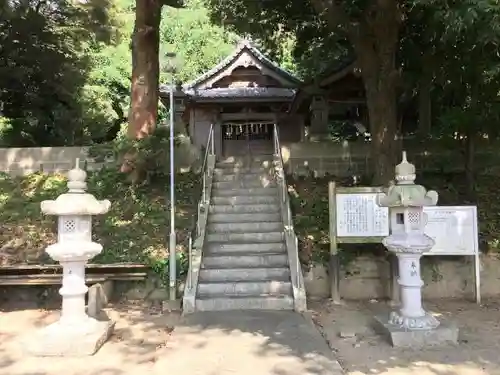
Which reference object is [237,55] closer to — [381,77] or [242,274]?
[381,77]

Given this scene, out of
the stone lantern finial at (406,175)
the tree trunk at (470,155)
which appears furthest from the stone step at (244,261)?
the tree trunk at (470,155)

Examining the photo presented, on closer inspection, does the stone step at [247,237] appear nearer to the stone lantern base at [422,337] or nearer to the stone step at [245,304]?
the stone step at [245,304]

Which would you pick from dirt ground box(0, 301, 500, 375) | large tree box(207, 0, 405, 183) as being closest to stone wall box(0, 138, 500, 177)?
large tree box(207, 0, 405, 183)

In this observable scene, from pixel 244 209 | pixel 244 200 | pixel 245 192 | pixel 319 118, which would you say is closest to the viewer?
pixel 244 209

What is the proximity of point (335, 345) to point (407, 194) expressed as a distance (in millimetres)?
2260

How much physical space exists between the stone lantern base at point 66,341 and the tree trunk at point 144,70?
7582 millimetres

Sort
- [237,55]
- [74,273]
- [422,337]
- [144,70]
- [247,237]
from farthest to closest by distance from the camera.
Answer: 1. [237,55]
2. [144,70]
3. [247,237]
4. [74,273]
5. [422,337]

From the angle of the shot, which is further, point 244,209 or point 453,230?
point 244,209

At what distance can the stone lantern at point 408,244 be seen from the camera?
21.8 feet

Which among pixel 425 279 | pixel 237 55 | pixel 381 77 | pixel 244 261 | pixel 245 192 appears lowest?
pixel 425 279

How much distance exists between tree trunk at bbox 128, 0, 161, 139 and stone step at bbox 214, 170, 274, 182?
7.31ft

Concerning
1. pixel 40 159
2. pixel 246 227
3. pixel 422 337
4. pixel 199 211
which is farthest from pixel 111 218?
pixel 422 337

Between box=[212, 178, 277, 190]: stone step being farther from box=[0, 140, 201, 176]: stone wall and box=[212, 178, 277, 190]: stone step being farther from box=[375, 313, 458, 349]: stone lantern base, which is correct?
box=[375, 313, 458, 349]: stone lantern base

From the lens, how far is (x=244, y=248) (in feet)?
32.8
